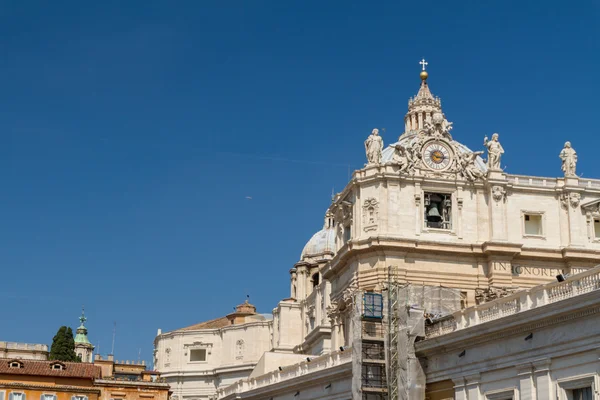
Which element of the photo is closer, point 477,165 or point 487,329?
point 487,329

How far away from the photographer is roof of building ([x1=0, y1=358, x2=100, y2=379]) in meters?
75.5

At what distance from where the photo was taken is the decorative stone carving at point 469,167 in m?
66.2

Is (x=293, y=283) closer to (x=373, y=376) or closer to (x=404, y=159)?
(x=404, y=159)

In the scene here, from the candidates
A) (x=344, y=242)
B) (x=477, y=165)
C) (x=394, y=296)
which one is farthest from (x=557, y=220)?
(x=394, y=296)

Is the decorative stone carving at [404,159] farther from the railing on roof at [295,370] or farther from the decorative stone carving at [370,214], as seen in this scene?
the railing on roof at [295,370]

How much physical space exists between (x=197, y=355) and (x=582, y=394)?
89.7m

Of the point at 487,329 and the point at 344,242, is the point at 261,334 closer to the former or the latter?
the point at 344,242

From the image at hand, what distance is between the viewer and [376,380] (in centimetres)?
4241

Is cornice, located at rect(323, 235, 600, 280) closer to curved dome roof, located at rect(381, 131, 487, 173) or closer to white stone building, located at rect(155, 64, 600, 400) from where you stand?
white stone building, located at rect(155, 64, 600, 400)

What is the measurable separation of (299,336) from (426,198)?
43241 mm

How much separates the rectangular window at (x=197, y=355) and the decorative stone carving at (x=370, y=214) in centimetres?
5778

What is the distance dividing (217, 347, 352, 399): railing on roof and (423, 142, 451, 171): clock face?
740 inches

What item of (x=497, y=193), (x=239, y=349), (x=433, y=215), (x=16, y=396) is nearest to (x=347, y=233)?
(x=433, y=215)

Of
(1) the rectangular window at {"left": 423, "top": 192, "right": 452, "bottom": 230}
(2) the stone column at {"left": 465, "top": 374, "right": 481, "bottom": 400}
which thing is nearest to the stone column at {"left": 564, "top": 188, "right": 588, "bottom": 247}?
(1) the rectangular window at {"left": 423, "top": 192, "right": 452, "bottom": 230}
